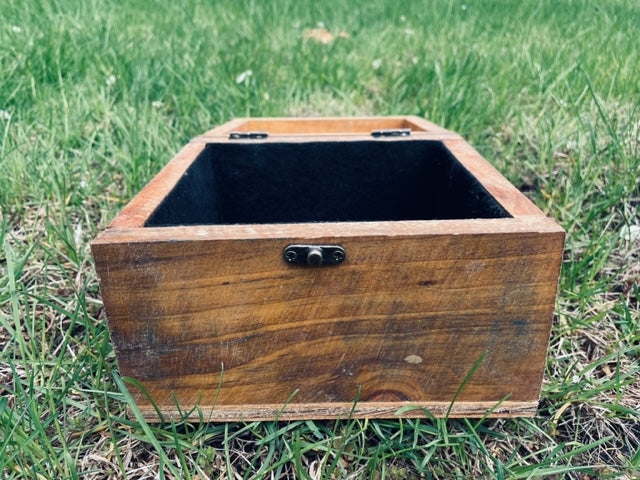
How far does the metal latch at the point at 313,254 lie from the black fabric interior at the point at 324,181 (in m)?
0.50

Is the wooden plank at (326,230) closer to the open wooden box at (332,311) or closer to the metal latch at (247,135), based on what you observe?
the open wooden box at (332,311)

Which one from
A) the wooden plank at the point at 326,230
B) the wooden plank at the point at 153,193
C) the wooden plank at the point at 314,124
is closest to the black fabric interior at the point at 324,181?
the wooden plank at the point at 153,193

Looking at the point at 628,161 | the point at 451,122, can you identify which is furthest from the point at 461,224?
the point at 451,122

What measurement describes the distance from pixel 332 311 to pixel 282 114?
1.49m

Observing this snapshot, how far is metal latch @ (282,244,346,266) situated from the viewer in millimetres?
714

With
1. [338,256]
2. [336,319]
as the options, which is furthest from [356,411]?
[338,256]

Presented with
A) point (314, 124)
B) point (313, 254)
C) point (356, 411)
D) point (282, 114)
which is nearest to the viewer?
point (313, 254)

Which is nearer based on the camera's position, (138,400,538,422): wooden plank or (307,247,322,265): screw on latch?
(307,247,322,265): screw on latch

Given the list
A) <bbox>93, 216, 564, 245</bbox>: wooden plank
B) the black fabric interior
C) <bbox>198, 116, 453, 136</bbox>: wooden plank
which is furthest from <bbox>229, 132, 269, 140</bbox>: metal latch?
<bbox>93, 216, 564, 245</bbox>: wooden plank

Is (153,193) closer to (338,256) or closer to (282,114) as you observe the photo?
(338,256)

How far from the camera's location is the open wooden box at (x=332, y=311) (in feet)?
2.36

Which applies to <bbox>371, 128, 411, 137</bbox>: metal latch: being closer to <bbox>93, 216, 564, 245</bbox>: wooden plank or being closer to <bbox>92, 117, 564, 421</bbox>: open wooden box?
<bbox>92, 117, 564, 421</bbox>: open wooden box

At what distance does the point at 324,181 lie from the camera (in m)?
1.31

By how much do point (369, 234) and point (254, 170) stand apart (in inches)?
25.4
